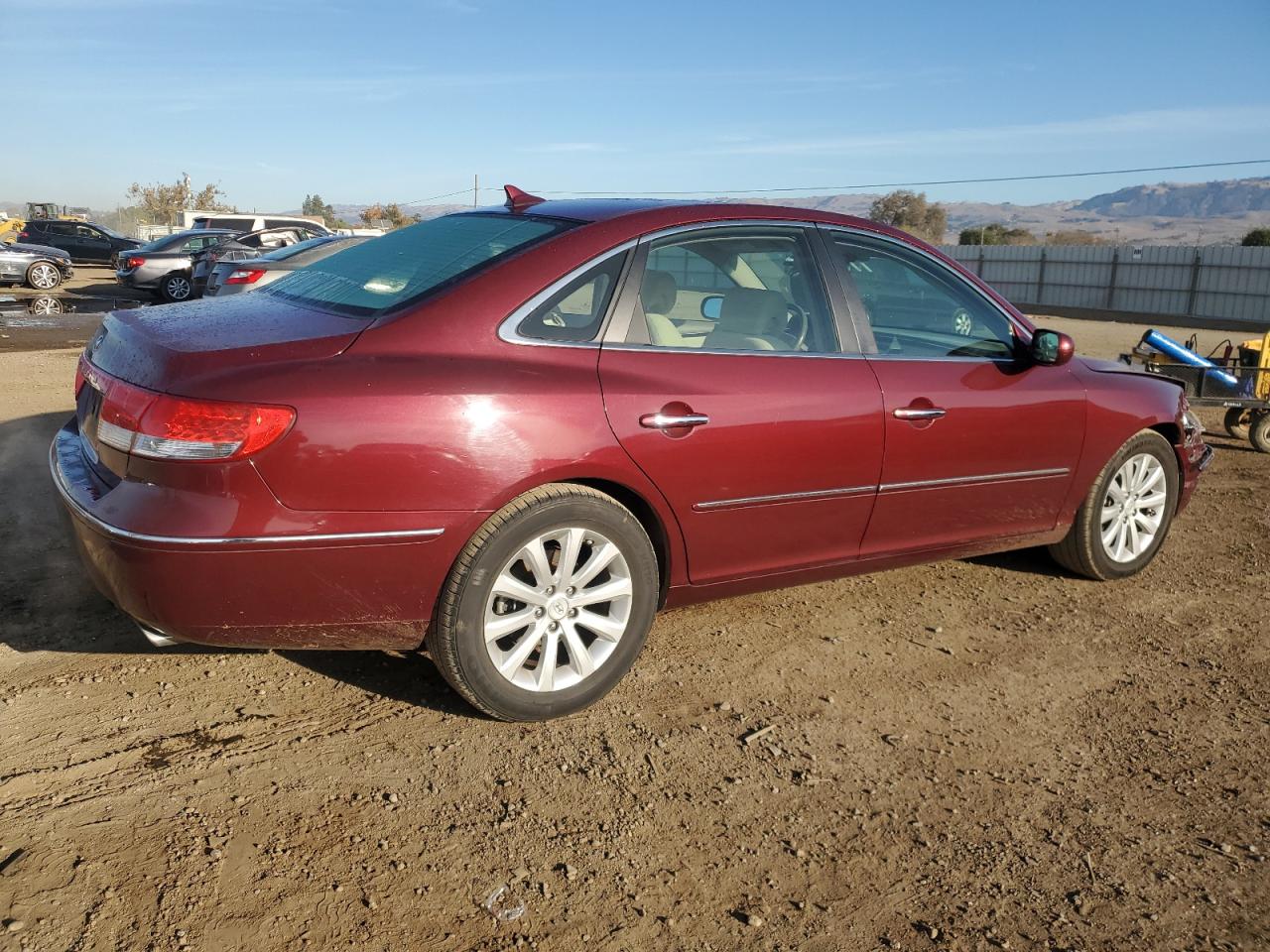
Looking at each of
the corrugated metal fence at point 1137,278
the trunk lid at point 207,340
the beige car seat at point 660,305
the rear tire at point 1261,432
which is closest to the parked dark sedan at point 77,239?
the corrugated metal fence at point 1137,278

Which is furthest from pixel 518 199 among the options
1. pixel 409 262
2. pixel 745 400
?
pixel 745 400

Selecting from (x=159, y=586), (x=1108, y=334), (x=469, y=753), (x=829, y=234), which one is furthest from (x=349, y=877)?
(x=1108, y=334)

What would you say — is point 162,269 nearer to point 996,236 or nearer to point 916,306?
point 916,306

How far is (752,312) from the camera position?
4.04 m

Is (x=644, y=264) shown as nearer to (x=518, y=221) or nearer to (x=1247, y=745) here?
(x=518, y=221)

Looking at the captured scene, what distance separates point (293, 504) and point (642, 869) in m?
1.36

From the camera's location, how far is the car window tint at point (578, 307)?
11.4 ft

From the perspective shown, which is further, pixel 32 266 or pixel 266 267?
pixel 32 266

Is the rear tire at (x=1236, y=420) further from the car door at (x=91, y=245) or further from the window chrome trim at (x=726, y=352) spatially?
the car door at (x=91, y=245)

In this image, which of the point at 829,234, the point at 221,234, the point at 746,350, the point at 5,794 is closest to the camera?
the point at 5,794

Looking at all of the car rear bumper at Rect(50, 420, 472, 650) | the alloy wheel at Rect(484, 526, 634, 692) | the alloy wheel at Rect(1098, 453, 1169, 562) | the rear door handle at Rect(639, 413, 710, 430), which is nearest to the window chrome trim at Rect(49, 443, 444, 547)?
the car rear bumper at Rect(50, 420, 472, 650)

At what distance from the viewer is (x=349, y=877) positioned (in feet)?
8.81

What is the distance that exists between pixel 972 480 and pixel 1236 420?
6012 mm

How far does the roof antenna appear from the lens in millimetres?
4289
